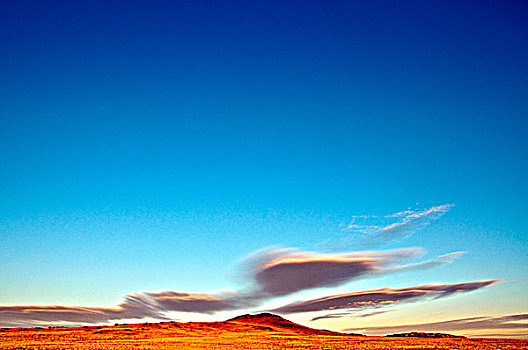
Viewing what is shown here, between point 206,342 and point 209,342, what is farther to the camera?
point 206,342

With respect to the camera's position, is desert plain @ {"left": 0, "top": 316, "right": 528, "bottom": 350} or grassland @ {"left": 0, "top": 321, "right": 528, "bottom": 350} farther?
desert plain @ {"left": 0, "top": 316, "right": 528, "bottom": 350}

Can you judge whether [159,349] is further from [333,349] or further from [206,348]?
[333,349]

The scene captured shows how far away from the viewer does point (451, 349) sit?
62.6 metres

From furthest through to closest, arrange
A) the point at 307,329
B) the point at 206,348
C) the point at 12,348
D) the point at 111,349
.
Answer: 1. the point at 307,329
2. the point at 206,348
3. the point at 111,349
4. the point at 12,348

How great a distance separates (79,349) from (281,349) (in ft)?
104

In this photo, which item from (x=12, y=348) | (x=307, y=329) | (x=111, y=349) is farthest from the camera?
(x=307, y=329)

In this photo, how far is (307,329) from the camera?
655 ft

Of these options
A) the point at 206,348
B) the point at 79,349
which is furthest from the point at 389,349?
the point at 79,349

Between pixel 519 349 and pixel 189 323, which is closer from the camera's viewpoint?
pixel 519 349

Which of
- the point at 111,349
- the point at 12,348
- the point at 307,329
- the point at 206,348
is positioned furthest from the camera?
the point at 307,329

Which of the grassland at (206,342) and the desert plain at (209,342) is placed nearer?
the grassland at (206,342)

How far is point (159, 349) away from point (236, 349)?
1249 cm

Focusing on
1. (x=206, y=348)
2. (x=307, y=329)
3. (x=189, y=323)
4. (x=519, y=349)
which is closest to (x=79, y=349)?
(x=206, y=348)

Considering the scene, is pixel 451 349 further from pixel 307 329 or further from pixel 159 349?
pixel 307 329
